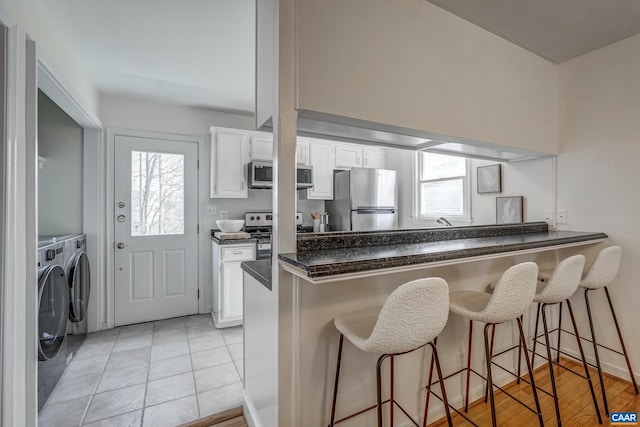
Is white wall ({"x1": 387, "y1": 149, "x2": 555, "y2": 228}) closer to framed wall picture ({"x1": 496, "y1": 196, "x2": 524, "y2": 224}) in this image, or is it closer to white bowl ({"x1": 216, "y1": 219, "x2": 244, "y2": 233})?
framed wall picture ({"x1": 496, "y1": 196, "x2": 524, "y2": 224})

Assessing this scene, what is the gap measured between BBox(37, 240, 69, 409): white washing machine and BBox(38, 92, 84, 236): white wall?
2.85 feet

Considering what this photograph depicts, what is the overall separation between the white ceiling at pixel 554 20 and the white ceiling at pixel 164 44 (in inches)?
54.0

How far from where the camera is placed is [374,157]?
4.24m

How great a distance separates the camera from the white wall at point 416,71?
51.2 inches

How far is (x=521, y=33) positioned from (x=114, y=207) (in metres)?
3.86

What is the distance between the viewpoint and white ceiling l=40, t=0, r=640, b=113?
1708 mm

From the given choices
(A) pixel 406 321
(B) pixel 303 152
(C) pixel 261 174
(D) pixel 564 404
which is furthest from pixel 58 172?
(D) pixel 564 404

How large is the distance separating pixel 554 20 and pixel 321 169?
257cm

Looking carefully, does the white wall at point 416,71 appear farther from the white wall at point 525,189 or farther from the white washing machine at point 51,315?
the white washing machine at point 51,315

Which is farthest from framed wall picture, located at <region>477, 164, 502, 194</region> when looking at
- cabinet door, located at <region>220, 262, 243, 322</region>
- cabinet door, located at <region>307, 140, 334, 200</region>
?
cabinet door, located at <region>220, 262, 243, 322</region>

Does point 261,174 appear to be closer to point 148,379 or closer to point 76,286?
point 76,286

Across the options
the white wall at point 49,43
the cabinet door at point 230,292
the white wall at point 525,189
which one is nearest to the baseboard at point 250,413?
the cabinet door at point 230,292

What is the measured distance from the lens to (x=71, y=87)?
2.11 metres

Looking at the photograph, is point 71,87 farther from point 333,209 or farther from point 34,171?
point 333,209
